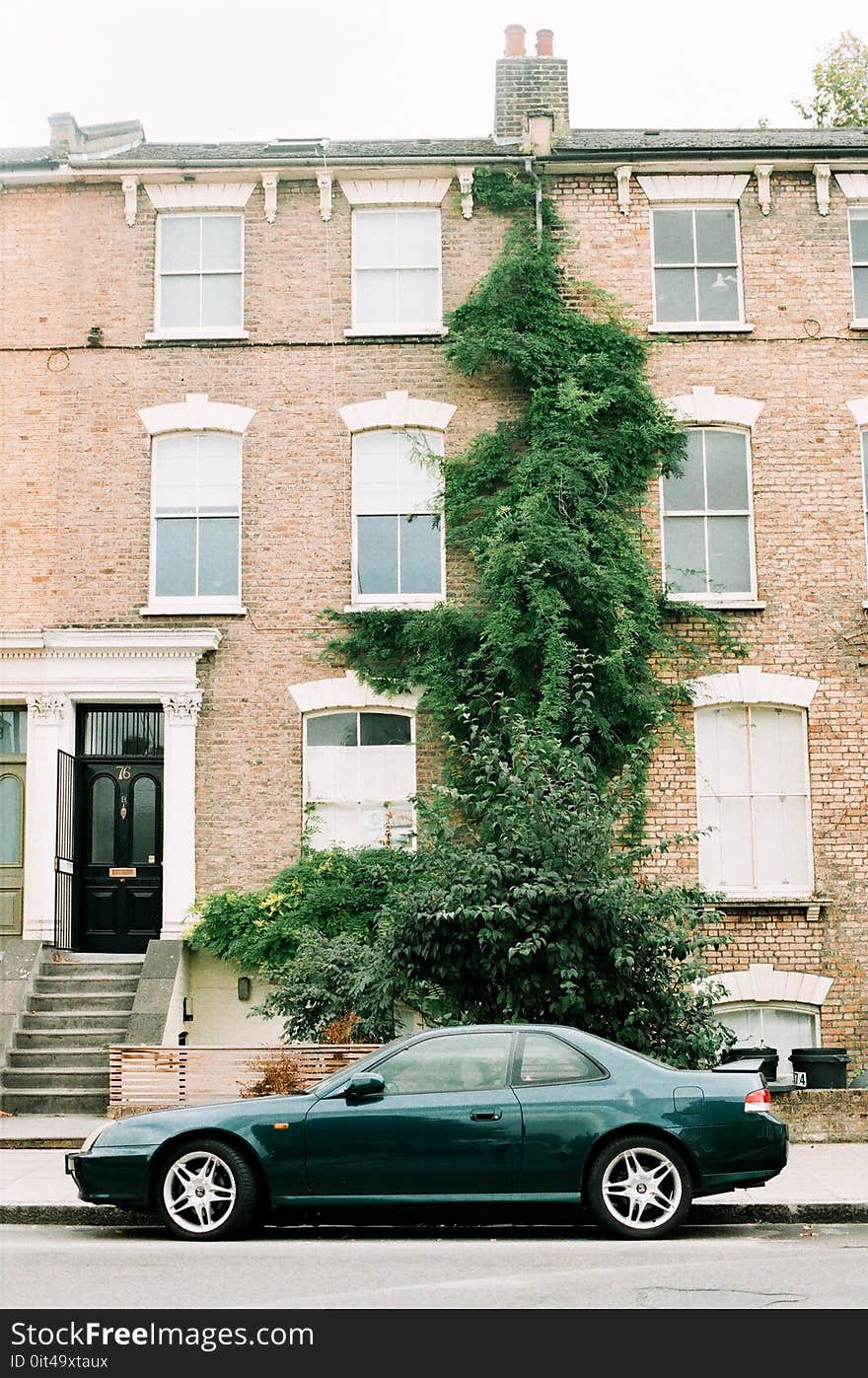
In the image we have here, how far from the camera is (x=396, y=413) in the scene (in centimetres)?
1886

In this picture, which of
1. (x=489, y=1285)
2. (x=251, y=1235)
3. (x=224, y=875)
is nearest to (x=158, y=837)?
(x=224, y=875)

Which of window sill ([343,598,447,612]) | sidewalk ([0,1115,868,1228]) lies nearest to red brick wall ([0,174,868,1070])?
window sill ([343,598,447,612])

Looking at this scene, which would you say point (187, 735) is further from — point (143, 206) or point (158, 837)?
point (143, 206)

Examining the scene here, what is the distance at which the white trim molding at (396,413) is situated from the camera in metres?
18.8

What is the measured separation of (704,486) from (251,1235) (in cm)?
1161

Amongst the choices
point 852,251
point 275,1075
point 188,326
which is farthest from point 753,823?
point 188,326

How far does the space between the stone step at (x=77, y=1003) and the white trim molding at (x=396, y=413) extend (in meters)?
7.13

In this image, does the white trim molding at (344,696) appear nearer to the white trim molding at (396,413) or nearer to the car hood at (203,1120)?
the white trim molding at (396,413)

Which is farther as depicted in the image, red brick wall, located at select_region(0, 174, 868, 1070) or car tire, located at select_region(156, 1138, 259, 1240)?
red brick wall, located at select_region(0, 174, 868, 1070)

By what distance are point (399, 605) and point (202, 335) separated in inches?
162

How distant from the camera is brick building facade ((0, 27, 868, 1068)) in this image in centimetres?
1812

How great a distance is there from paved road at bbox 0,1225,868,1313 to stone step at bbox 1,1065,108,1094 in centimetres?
553

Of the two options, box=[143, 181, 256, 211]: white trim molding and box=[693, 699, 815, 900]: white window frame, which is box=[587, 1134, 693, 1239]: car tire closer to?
box=[693, 699, 815, 900]: white window frame

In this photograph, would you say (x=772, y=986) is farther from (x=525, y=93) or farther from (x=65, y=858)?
(x=525, y=93)
